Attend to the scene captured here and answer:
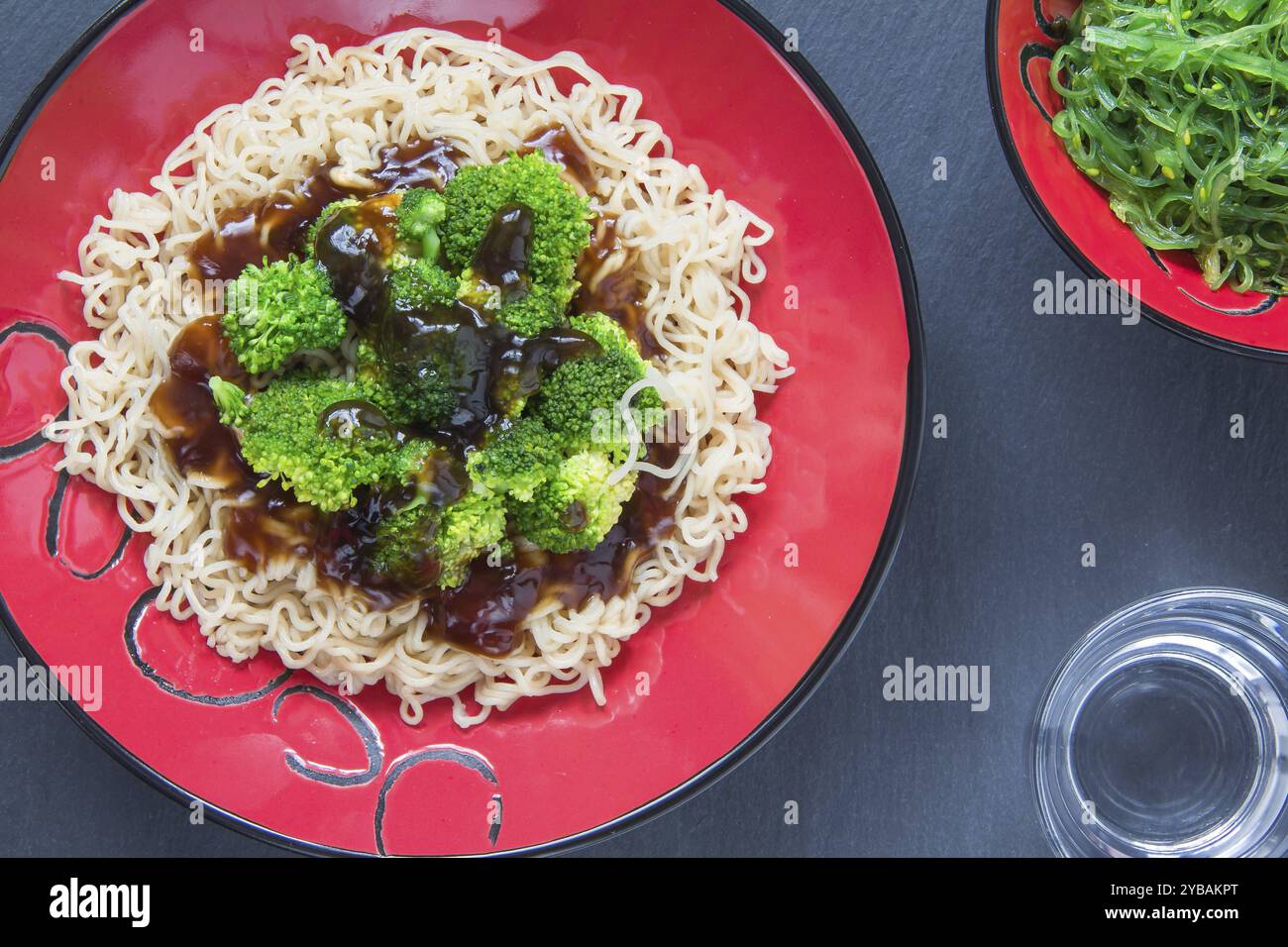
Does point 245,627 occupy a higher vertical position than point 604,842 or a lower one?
higher

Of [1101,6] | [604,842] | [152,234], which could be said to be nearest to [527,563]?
[604,842]

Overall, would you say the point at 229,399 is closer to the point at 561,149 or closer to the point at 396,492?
the point at 396,492

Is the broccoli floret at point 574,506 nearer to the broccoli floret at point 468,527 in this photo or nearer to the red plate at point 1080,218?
the broccoli floret at point 468,527

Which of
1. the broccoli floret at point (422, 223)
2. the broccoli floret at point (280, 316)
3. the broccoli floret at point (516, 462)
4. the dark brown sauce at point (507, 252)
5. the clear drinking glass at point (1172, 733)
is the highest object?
the broccoli floret at point (422, 223)

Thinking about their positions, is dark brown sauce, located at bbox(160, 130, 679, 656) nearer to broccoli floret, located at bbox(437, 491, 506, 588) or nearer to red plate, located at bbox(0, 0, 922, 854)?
broccoli floret, located at bbox(437, 491, 506, 588)

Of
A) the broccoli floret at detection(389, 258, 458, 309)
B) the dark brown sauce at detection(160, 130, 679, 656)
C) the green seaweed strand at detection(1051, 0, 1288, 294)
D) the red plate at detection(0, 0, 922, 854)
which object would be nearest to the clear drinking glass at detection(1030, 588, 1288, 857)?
the red plate at detection(0, 0, 922, 854)

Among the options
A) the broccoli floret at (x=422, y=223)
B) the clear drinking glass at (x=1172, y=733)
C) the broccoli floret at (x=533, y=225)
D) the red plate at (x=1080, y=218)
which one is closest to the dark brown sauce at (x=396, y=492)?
the broccoli floret at (x=533, y=225)

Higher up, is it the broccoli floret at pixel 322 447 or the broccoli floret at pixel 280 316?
the broccoli floret at pixel 280 316
